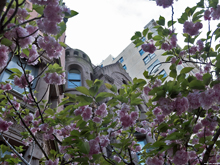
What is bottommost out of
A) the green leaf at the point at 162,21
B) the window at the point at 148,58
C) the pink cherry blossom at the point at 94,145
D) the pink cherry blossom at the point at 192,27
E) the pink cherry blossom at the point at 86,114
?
the pink cherry blossom at the point at 94,145

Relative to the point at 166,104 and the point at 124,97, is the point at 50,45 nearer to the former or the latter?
the point at 124,97

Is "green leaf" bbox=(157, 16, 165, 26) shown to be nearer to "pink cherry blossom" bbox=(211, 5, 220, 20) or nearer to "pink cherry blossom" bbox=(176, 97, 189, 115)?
"pink cherry blossom" bbox=(211, 5, 220, 20)

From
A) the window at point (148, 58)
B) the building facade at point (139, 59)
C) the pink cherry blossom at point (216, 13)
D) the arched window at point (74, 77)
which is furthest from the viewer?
the window at point (148, 58)

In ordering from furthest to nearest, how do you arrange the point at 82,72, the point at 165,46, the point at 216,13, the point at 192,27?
the point at 82,72 → the point at 165,46 → the point at 192,27 → the point at 216,13

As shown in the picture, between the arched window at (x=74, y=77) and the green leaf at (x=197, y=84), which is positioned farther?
the arched window at (x=74, y=77)

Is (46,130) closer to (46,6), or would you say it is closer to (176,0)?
(46,6)

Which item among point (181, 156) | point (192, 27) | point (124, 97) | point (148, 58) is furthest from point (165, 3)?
point (148, 58)

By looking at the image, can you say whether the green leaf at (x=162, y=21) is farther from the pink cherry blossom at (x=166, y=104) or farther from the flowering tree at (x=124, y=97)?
the pink cherry blossom at (x=166, y=104)

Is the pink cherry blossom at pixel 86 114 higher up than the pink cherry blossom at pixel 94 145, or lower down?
higher up

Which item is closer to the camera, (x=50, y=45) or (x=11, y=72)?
(x=50, y=45)

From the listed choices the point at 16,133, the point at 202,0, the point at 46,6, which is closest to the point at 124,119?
the point at 46,6

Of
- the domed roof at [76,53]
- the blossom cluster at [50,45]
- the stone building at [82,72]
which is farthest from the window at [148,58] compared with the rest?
the blossom cluster at [50,45]

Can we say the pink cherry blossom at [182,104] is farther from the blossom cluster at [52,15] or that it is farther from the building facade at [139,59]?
the building facade at [139,59]

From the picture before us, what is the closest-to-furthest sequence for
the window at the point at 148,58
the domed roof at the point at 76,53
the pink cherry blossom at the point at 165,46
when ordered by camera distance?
the pink cherry blossom at the point at 165,46
the domed roof at the point at 76,53
the window at the point at 148,58
